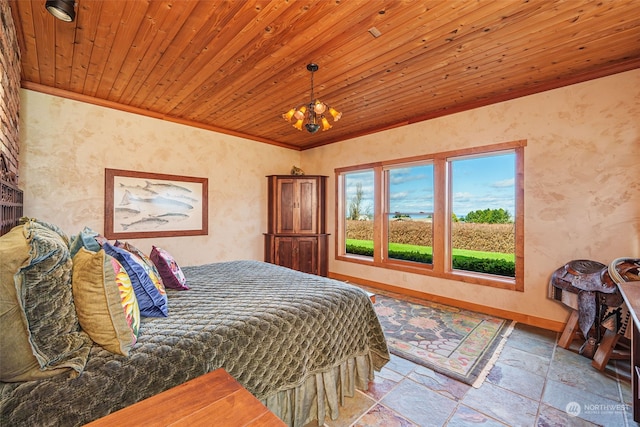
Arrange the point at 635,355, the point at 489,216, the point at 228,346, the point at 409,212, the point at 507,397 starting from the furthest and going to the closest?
the point at 409,212 → the point at 489,216 → the point at 507,397 → the point at 635,355 → the point at 228,346

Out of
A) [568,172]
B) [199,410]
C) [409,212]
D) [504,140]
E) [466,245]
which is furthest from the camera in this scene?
[409,212]

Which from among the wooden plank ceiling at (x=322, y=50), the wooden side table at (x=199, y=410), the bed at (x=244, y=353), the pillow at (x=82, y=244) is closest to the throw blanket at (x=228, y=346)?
the bed at (x=244, y=353)

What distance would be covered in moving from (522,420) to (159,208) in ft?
14.4

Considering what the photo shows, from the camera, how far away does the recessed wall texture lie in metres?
1.69

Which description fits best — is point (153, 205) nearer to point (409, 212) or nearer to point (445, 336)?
point (409, 212)

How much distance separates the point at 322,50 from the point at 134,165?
2967 millimetres

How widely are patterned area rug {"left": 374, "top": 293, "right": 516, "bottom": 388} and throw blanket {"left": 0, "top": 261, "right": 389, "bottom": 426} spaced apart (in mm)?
634

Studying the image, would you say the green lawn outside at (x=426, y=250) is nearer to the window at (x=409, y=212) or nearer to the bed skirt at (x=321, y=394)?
the window at (x=409, y=212)

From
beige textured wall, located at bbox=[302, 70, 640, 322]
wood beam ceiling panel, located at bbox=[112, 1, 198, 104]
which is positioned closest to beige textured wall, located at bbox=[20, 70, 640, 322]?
beige textured wall, located at bbox=[302, 70, 640, 322]

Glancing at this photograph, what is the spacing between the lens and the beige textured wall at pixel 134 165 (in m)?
2.98

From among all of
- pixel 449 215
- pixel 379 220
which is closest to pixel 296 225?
pixel 379 220

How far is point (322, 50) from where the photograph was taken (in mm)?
2283

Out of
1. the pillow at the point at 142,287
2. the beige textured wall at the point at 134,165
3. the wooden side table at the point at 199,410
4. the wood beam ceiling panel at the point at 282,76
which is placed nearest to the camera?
the wooden side table at the point at 199,410

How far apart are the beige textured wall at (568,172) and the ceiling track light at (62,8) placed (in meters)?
→ 3.93
